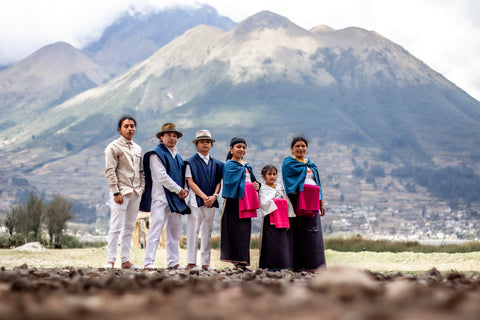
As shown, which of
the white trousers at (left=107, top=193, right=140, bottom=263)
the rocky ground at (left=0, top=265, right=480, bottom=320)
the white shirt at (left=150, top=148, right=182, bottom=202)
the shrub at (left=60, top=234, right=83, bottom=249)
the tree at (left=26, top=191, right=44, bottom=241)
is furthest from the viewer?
the shrub at (left=60, top=234, right=83, bottom=249)

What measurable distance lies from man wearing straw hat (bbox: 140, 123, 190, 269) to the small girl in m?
1.24

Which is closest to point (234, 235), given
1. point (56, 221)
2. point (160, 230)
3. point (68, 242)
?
point (160, 230)

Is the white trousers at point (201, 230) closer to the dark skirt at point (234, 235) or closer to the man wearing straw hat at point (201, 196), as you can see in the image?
the man wearing straw hat at point (201, 196)

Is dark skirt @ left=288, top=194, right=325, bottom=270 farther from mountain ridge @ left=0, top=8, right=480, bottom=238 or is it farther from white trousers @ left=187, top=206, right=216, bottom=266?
mountain ridge @ left=0, top=8, right=480, bottom=238

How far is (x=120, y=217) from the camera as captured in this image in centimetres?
833

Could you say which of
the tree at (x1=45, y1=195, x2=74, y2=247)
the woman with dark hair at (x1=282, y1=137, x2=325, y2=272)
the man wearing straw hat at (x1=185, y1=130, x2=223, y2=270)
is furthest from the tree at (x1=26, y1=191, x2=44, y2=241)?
the woman with dark hair at (x1=282, y1=137, x2=325, y2=272)

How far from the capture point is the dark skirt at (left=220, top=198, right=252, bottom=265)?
8.69 meters

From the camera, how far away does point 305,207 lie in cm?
866

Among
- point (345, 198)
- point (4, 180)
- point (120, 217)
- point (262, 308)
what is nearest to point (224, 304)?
point (262, 308)

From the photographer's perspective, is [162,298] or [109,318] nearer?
[109,318]

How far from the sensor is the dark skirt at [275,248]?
28.1ft

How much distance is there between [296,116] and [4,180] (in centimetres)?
8896

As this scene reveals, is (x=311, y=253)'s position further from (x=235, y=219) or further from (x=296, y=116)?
(x=296, y=116)

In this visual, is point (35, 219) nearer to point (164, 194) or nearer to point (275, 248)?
point (164, 194)
